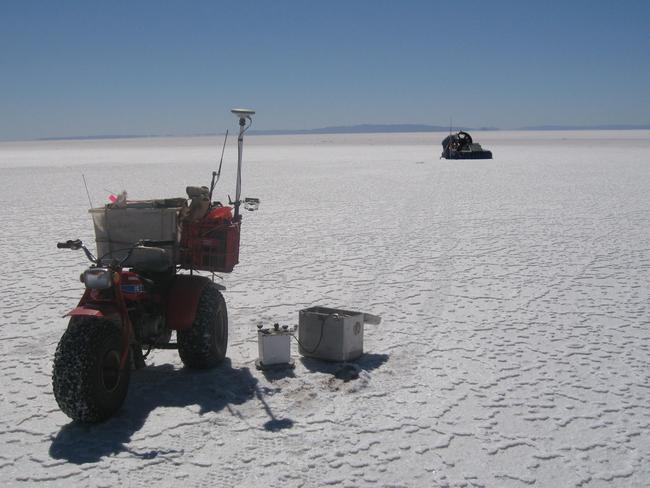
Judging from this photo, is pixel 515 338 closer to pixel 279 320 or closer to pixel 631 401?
pixel 631 401

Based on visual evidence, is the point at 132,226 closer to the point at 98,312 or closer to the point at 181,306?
the point at 181,306

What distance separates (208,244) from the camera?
4285mm

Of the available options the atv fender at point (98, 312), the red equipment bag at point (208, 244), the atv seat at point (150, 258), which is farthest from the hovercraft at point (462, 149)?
the atv fender at point (98, 312)

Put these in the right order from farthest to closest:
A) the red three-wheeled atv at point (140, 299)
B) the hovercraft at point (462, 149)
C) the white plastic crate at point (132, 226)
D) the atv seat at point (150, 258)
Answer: the hovercraft at point (462, 149) < the white plastic crate at point (132, 226) < the atv seat at point (150, 258) < the red three-wheeled atv at point (140, 299)

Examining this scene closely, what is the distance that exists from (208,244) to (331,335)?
100 cm

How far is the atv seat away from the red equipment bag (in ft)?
1.25

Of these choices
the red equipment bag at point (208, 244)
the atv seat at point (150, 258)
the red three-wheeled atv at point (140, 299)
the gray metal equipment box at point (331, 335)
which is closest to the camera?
the red three-wheeled atv at point (140, 299)

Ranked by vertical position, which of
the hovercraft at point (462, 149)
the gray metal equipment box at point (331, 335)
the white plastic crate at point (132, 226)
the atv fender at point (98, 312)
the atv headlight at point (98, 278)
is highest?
the hovercraft at point (462, 149)

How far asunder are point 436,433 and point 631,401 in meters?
1.23

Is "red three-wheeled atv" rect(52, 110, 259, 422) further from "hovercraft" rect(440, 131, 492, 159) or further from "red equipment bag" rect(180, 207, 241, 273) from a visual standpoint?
"hovercraft" rect(440, 131, 492, 159)

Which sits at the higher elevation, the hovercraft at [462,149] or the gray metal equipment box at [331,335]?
the hovercraft at [462,149]

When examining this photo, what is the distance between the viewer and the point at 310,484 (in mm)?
2998

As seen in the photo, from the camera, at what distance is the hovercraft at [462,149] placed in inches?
1187

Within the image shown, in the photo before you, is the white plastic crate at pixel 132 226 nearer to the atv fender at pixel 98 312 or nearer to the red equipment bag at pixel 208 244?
the red equipment bag at pixel 208 244
